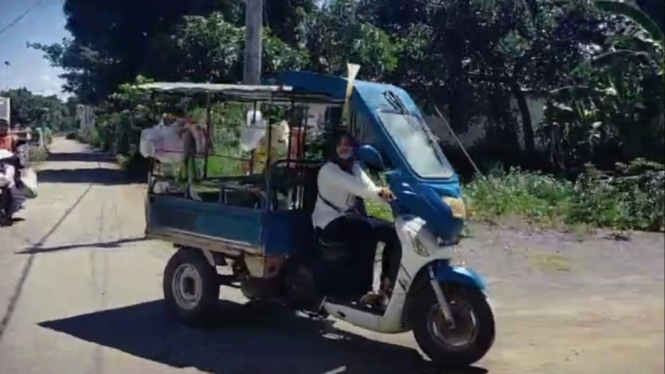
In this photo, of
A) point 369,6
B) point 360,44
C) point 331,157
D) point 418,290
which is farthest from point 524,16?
point 418,290

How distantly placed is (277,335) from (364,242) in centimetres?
108

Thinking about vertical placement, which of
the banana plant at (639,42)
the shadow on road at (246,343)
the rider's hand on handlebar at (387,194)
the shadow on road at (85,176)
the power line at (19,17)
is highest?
the power line at (19,17)

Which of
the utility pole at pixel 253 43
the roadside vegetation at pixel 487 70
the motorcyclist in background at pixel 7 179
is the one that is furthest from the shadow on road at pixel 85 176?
the utility pole at pixel 253 43

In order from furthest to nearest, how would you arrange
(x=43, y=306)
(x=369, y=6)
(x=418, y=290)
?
(x=369, y=6) → (x=43, y=306) → (x=418, y=290)

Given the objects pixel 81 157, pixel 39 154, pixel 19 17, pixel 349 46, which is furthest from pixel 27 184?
pixel 81 157

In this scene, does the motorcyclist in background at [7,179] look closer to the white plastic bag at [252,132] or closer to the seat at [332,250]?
the white plastic bag at [252,132]

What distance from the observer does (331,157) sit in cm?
602

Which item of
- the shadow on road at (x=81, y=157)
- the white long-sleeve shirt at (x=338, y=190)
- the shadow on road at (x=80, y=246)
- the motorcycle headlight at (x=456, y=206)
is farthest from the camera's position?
the shadow on road at (x=81, y=157)

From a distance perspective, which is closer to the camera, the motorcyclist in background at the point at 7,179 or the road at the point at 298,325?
the road at the point at 298,325

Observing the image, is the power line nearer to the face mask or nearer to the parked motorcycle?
the face mask

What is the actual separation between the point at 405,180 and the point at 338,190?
49cm

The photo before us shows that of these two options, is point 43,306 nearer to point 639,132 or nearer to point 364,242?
point 364,242

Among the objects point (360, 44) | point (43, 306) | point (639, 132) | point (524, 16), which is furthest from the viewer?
point (360, 44)

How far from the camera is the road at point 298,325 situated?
4883 millimetres
